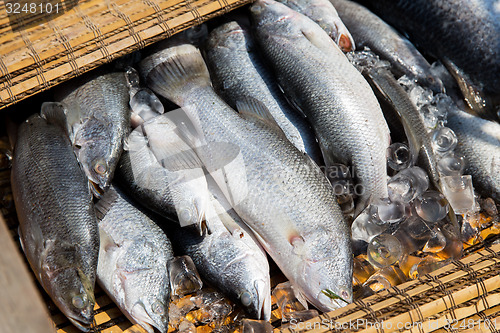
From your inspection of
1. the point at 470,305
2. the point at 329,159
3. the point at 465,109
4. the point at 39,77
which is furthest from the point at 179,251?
the point at 465,109

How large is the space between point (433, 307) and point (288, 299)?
461 millimetres

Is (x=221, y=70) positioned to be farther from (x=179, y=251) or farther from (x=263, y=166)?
(x=179, y=251)

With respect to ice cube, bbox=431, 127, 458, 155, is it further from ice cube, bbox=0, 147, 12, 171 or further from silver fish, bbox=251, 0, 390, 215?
ice cube, bbox=0, 147, 12, 171

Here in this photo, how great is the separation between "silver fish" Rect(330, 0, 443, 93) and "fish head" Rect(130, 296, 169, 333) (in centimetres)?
144

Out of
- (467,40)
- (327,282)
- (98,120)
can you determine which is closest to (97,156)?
(98,120)

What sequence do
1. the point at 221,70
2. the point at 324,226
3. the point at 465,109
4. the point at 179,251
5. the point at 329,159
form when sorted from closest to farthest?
1. the point at 324,226
2. the point at 179,251
3. the point at 329,159
4. the point at 221,70
5. the point at 465,109

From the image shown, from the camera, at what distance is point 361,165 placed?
67.7 inches

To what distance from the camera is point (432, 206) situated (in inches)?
65.8

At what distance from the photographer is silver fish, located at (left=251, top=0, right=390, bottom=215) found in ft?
5.66

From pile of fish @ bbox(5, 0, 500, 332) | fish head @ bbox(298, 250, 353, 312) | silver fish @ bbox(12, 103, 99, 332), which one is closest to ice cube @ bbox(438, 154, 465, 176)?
pile of fish @ bbox(5, 0, 500, 332)

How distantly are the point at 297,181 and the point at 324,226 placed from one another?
7.0 inches

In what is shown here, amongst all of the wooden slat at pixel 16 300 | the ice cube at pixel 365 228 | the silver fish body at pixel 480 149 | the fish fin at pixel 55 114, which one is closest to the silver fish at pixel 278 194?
the ice cube at pixel 365 228

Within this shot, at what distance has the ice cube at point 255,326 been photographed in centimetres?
139

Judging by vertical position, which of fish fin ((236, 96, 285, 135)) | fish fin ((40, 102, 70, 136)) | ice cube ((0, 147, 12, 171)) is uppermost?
fish fin ((236, 96, 285, 135))
